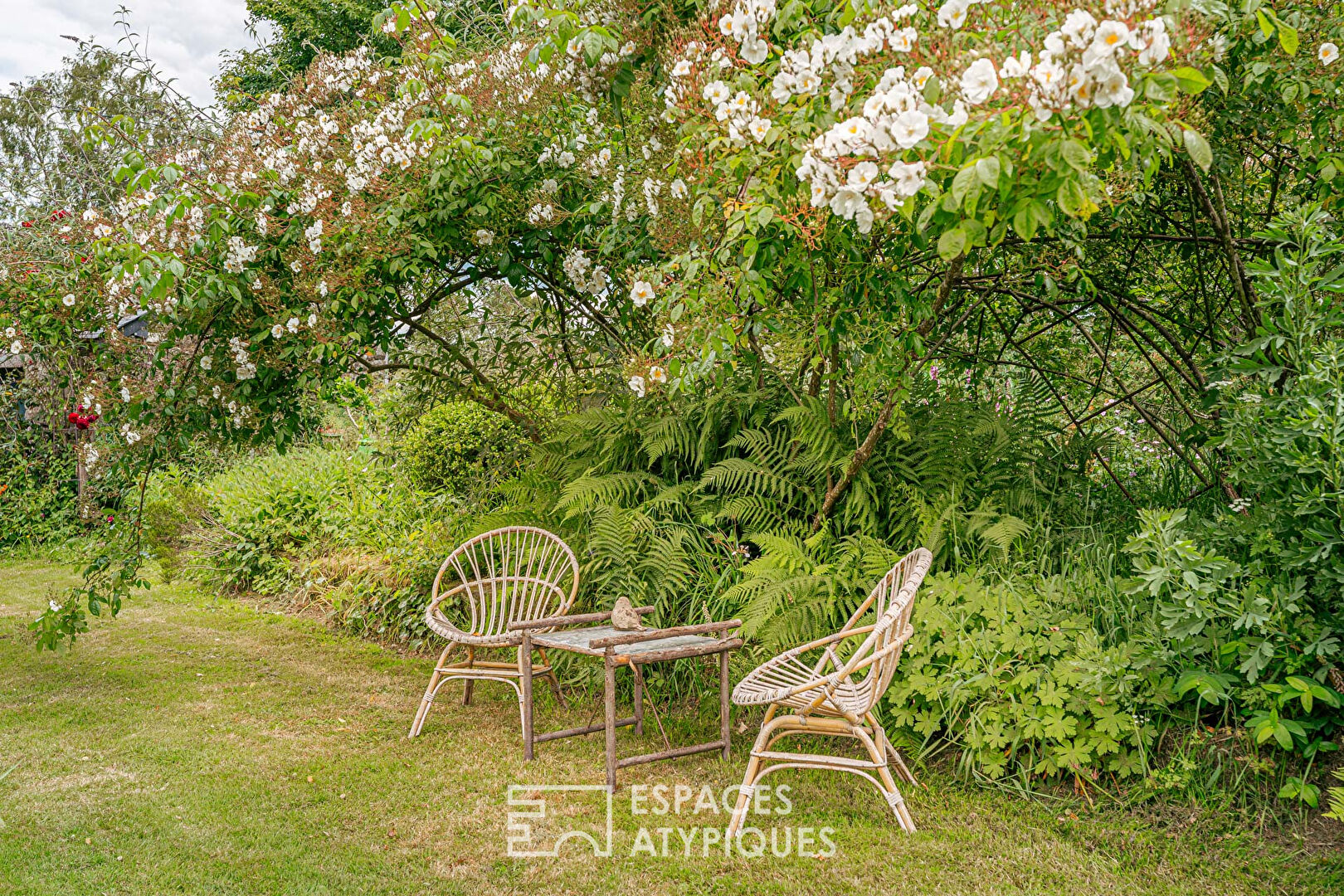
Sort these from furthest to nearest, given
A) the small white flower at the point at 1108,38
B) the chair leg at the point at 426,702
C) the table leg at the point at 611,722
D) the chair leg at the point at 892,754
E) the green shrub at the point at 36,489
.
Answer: the green shrub at the point at 36,489, the chair leg at the point at 426,702, the table leg at the point at 611,722, the chair leg at the point at 892,754, the small white flower at the point at 1108,38

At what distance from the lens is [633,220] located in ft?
13.3

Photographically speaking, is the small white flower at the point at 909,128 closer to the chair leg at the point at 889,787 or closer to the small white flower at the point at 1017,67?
the small white flower at the point at 1017,67

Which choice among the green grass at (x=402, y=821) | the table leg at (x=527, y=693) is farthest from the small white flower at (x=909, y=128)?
the table leg at (x=527, y=693)

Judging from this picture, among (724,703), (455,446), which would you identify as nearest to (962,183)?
(724,703)

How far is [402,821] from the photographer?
3057mm

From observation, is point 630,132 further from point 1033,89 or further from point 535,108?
point 1033,89

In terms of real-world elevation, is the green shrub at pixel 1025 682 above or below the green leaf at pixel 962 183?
below

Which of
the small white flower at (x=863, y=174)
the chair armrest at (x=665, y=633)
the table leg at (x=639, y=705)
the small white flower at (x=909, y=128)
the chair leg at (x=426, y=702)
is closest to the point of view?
the small white flower at (x=909, y=128)

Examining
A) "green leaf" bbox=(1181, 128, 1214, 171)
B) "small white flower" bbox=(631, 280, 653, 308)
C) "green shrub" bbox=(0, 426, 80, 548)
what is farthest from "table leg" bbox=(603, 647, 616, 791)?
"green shrub" bbox=(0, 426, 80, 548)

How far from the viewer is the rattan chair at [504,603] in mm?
4016

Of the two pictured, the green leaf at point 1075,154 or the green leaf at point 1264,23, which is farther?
the green leaf at point 1264,23

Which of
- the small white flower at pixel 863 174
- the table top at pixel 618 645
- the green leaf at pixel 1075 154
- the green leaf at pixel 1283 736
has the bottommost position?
the green leaf at pixel 1283 736

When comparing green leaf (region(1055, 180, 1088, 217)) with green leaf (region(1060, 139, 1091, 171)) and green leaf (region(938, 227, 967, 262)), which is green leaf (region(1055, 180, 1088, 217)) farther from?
green leaf (region(938, 227, 967, 262))

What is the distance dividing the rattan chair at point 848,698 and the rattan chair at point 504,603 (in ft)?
3.89
